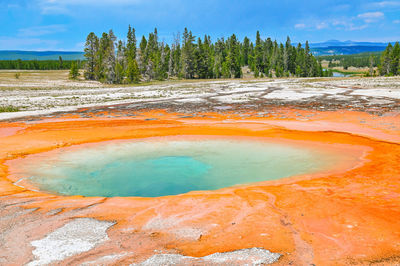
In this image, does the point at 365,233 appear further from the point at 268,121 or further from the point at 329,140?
the point at 268,121

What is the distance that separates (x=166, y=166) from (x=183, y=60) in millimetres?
71914

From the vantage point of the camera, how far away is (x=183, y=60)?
256 feet

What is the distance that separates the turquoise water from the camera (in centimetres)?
750

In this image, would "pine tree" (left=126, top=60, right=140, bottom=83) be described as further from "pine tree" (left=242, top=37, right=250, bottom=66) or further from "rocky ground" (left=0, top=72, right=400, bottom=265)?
"pine tree" (left=242, top=37, right=250, bottom=66)

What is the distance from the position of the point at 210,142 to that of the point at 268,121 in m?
4.99

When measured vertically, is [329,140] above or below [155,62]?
below

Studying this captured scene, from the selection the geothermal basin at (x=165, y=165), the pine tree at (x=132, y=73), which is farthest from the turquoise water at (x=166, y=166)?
the pine tree at (x=132, y=73)

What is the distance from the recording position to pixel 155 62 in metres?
75.8

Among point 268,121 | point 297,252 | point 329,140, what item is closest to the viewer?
point 297,252

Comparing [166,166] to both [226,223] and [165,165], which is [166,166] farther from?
[226,223]

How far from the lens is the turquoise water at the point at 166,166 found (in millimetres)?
7500

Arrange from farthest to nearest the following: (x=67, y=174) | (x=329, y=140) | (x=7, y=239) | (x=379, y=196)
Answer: (x=329, y=140), (x=67, y=174), (x=379, y=196), (x=7, y=239)

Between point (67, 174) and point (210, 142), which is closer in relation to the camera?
point (67, 174)

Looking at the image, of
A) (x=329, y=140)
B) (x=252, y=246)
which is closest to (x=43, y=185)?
(x=252, y=246)
